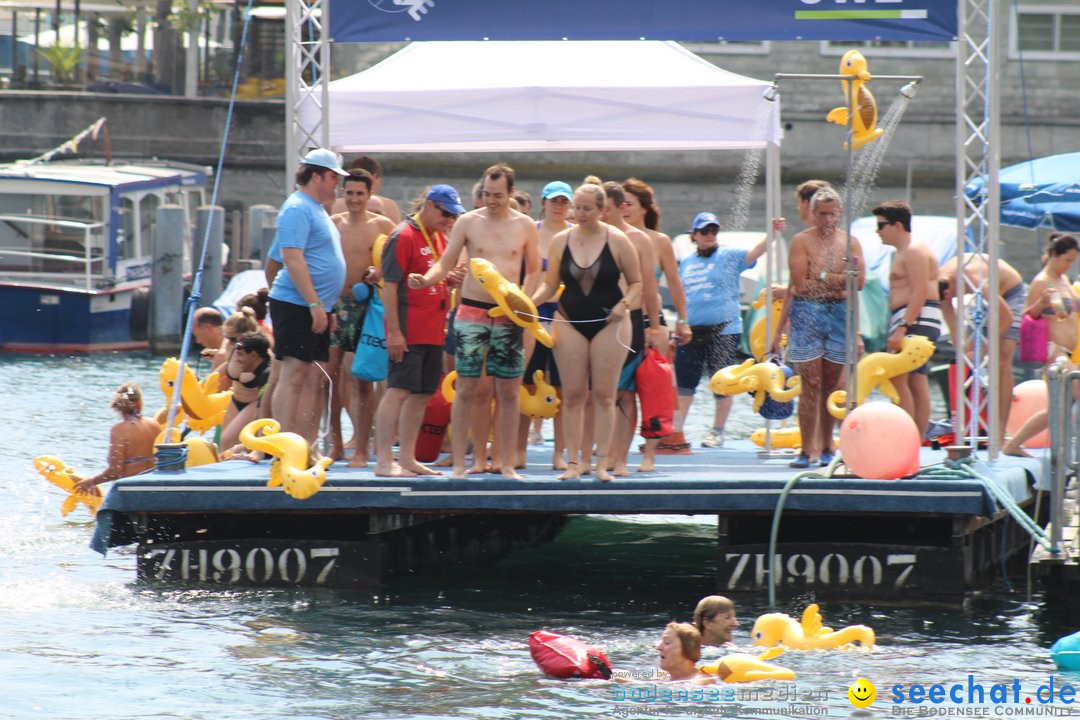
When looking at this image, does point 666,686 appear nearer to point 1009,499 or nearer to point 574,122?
point 1009,499

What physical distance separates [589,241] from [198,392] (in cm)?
366

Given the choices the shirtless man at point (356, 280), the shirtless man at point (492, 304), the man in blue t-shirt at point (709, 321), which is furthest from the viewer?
the man in blue t-shirt at point (709, 321)

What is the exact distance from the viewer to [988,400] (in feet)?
32.0

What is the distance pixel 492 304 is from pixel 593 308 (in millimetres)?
574

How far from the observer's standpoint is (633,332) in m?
9.43

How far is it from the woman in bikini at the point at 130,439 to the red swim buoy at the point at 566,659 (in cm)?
451

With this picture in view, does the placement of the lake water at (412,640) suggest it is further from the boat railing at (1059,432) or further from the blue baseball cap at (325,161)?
the blue baseball cap at (325,161)

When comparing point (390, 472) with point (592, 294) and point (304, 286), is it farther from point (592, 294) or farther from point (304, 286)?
point (592, 294)

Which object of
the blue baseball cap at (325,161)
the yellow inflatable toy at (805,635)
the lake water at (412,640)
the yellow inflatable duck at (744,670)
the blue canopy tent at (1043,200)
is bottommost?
the lake water at (412,640)

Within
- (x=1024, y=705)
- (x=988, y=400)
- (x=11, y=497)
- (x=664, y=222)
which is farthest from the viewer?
(x=664, y=222)

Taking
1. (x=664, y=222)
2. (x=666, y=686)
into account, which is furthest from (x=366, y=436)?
(x=664, y=222)

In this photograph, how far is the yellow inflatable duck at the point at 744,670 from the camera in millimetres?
7391

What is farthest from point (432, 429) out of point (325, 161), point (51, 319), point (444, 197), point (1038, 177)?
point (51, 319)

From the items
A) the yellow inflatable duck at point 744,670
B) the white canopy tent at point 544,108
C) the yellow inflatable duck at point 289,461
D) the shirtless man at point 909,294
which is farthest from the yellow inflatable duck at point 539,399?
the white canopy tent at point 544,108
